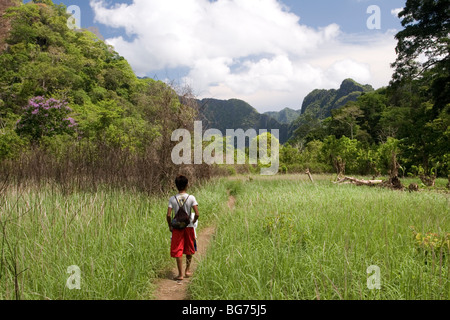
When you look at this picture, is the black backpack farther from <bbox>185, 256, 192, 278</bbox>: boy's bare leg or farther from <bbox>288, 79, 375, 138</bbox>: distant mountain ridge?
<bbox>288, 79, 375, 138</bbox>: distant mountain ridge

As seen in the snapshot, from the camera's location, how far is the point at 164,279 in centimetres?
350

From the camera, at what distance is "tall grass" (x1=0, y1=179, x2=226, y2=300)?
2.54m

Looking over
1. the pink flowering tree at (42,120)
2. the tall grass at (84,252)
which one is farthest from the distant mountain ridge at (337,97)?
the tall grass at (84,252)

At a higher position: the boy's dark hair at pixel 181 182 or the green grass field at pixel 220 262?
the boy's dark hair at pixel 181 182

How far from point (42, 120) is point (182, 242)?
17.7 meters

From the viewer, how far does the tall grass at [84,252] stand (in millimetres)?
2541

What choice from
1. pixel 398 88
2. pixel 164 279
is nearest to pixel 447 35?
pixel 398 88

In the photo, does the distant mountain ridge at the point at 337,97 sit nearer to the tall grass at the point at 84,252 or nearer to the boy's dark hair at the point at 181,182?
the tall grass at the point at 84,252

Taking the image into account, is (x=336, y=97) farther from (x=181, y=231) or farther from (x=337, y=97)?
(x=181, y=231)

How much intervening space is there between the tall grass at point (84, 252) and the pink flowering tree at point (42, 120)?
46.8 ft

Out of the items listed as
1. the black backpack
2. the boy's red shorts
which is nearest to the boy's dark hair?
the black backpack

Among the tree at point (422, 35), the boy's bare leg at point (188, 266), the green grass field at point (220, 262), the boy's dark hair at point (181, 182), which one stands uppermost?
the tree at point (422, 35)
